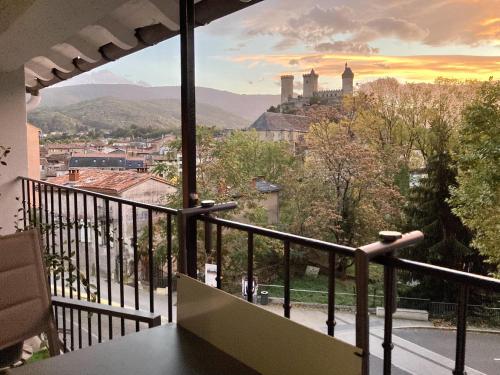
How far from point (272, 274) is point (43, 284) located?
93.6 inches

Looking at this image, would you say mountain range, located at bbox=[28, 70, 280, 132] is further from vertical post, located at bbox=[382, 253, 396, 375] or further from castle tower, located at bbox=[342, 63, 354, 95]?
vertical post, located at bbox=[382, 253, 396, 375]

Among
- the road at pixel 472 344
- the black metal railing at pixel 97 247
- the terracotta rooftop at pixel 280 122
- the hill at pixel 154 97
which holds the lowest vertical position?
the road at pixel 472 344

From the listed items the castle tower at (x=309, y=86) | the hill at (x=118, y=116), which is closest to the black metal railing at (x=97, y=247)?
the hill at (x=118, y=116)

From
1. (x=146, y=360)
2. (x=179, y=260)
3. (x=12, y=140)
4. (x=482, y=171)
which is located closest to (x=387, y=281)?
(x=146, y=360)

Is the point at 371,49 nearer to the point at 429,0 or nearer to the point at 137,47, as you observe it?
the point at 429,0

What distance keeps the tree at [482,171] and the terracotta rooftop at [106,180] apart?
254 centimetres

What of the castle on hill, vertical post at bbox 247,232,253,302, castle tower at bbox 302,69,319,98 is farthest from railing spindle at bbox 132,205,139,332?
castle tower at bbox 302,69,319,98

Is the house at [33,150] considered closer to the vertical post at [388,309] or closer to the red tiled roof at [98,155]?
the red tiled roof at [98,155]

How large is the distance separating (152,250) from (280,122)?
6.01 ft

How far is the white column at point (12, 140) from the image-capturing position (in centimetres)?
421

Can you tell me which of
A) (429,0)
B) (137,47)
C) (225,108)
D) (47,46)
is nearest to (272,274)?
(225,108)

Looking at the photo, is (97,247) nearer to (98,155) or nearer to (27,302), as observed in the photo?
(98,155)

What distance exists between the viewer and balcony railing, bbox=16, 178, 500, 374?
3.31 feet

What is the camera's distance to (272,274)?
3861 mm
